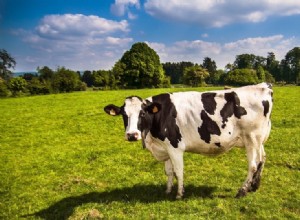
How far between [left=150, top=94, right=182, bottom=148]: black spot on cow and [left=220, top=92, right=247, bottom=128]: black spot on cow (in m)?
1.27

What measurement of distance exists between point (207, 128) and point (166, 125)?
3.58 feet

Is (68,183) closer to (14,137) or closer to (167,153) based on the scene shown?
(167,153)

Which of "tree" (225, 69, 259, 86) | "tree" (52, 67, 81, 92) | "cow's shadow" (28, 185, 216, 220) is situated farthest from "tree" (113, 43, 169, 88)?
"cow's shadow" (28, 185, 216, 220)

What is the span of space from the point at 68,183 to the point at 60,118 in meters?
13.6

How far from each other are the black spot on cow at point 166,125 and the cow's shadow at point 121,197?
5.63 ft

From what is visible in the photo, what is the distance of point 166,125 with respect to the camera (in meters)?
8.23

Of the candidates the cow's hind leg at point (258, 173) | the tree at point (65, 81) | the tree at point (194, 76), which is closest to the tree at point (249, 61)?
the tree at point (194, 76)

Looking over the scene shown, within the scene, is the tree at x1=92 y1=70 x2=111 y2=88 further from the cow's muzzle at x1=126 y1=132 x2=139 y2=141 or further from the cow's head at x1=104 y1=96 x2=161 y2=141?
the cow's muzzle at x1=126 y1=132 x2=139 y2=141

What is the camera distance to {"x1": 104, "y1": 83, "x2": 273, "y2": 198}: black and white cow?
26.4ft

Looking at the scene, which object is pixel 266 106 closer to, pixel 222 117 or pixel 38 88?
pixel 222 117

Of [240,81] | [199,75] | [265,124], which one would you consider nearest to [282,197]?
[265,124]

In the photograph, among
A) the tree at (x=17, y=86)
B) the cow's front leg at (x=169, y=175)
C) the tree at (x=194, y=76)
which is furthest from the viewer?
the tree at (x=194, y=76)

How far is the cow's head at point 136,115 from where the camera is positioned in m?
7.35

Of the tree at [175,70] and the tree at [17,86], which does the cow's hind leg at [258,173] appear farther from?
the tree at [175,70]
